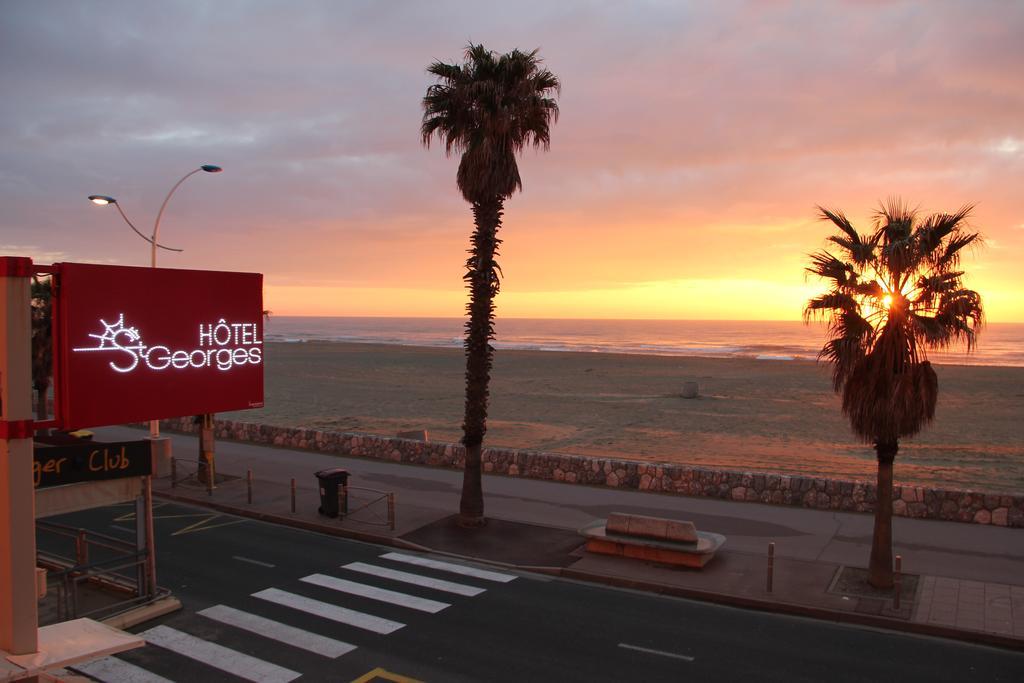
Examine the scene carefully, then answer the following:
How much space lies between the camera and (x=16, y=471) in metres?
A: 7.07

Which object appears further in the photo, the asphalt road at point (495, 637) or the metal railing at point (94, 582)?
the metal railing at point (94, 582)

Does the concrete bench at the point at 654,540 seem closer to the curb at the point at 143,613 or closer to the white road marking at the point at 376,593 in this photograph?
the white road marking at the point at 376,593

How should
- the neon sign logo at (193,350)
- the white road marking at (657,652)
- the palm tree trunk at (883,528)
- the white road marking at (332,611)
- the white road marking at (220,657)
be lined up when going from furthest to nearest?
the palm tree trunk at (883,528), the white road marking at (332,611), the white road marking at (657,652), the white road marking at (220,657), the neon sign logo at (193,350)

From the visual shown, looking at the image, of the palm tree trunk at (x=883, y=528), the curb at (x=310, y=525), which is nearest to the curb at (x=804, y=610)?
the palm tree trunk at (x=883, y=528)

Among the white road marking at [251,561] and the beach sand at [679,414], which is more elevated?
the beach sand at [679,414]

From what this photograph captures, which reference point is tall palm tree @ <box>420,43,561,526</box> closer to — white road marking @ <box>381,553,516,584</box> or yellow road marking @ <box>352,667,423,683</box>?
white road marking @ <box>381,553,516,584</box>

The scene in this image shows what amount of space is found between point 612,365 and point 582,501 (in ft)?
197

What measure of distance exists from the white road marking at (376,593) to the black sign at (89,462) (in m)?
3.99

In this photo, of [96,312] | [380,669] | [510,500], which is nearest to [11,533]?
[96,312]

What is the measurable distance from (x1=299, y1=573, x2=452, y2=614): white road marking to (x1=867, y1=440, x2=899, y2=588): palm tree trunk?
323 inches

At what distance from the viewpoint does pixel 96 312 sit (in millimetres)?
10227

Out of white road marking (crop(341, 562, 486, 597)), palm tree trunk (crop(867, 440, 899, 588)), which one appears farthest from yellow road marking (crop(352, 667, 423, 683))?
palm tree trunk (crop(867, 440, 899, 588))

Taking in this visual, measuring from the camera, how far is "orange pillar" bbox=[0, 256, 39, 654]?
6.80 m

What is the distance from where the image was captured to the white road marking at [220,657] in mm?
10739
